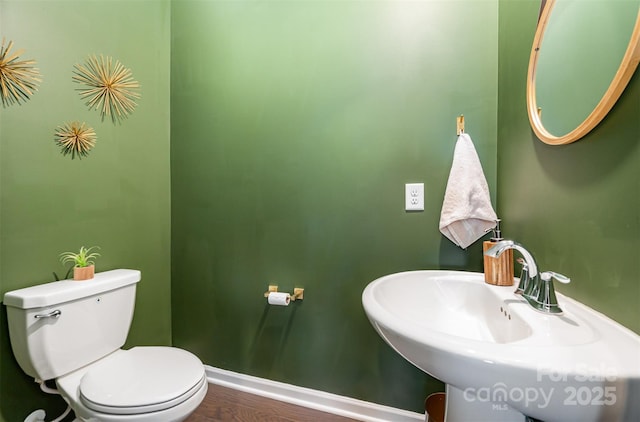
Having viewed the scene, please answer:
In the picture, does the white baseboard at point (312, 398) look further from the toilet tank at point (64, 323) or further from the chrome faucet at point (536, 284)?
the chrome faucet at point (536, 284)

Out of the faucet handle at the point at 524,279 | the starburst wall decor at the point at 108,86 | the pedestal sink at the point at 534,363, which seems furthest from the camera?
the starburst wall decor at the point at 108,86

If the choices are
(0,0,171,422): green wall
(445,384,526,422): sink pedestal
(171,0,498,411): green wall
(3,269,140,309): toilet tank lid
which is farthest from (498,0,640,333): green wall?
(0,0,171,422): green wall

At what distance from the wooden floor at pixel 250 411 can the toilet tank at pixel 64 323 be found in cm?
57

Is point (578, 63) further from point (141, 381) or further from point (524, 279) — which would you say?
point (141, 381)

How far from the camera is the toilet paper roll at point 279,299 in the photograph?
4.45 feet

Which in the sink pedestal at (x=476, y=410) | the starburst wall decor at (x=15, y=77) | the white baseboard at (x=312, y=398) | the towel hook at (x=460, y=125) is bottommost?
the white baseboard at (x=312, y=398)

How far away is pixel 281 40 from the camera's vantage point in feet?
4.74

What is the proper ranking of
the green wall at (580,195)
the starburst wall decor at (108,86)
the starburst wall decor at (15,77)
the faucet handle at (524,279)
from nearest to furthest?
the green wall at (580,195) < the faucet handle at (524,279) < the starburst wall decor at (15,77) < the starburst wall decor at (108,86)

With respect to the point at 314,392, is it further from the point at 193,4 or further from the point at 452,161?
the point at 193,4

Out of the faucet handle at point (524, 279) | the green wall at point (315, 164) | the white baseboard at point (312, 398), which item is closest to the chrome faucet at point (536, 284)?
the faucet handle at point (524, 279)

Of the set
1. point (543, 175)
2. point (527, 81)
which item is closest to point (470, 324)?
point (543, 175)

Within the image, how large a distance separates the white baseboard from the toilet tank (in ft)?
2.06

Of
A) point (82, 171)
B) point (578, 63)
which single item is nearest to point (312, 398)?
point (82, 171)

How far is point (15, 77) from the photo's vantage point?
105 cm
